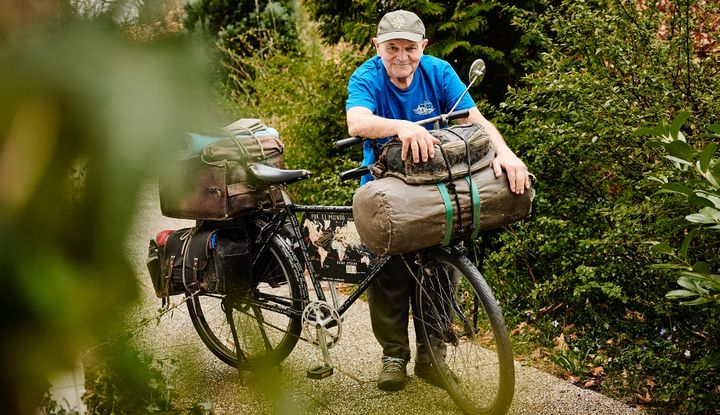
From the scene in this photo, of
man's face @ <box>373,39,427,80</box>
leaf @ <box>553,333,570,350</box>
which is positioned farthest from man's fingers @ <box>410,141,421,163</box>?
leaf @ <box>553,333,570,350</box>

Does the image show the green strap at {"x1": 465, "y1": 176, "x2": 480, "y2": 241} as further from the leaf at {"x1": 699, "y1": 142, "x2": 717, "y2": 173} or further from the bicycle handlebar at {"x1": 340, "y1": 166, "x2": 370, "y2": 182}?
the leaf at {"x1": 699, "y1": 142, "x2": 717, "y2": 173}

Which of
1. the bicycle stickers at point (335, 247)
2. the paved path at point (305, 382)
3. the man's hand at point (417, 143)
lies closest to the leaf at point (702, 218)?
the man's hand at point (417, 143)

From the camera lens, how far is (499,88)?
18.1 ft

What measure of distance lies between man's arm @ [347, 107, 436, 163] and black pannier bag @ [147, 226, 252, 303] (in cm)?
77

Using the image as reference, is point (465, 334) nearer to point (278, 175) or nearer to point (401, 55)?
point (278, 175)

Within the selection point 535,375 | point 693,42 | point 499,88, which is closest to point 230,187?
point 535,375

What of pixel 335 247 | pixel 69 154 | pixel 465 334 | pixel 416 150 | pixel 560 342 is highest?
pixel 69 154

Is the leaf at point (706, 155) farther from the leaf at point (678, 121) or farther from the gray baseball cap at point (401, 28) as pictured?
the gray baseball cap at point (401, 28)

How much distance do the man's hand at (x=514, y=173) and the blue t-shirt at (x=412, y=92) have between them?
50 cm

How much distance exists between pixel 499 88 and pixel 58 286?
5398 mm

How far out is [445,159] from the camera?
250cm

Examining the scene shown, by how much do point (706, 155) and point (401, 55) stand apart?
4.37ft

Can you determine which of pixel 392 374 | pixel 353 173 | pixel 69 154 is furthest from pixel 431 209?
pixel 69 154

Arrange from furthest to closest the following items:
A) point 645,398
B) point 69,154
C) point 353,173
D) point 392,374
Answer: point 392,374 → point 645,398 → point 353,173 → point 69,154
